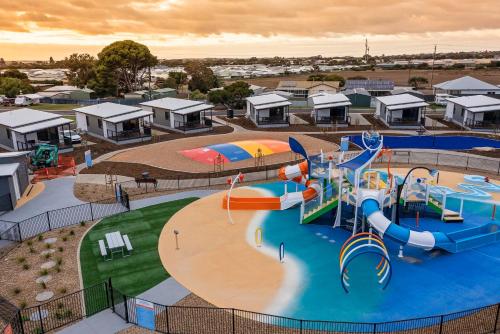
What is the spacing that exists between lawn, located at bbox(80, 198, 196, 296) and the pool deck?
2.10ft

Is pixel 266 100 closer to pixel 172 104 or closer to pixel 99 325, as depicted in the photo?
pixel 172 104

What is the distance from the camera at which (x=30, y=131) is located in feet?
142

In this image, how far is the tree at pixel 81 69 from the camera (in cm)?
10912

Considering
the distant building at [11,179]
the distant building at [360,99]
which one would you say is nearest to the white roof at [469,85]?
the distant building at [360,99]

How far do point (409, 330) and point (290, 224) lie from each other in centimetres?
1082

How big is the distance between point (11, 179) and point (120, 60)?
6670 cm

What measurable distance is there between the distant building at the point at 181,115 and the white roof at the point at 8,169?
2750cm

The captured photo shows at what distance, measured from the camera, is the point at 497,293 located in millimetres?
18516

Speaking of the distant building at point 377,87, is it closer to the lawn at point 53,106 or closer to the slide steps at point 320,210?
the lawn at point 53,106

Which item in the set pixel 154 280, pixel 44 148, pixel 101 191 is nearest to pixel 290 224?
pixel 154 280

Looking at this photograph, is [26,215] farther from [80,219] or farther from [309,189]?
[309,189]

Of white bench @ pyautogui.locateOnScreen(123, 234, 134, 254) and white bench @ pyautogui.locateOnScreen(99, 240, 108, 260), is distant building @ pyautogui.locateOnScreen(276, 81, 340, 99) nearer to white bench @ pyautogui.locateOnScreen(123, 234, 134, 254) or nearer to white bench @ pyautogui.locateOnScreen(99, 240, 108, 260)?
white bench @ pyautogui.locateOnScreen(123, 234, 134, 254)

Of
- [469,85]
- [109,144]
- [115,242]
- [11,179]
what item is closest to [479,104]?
[469,85]

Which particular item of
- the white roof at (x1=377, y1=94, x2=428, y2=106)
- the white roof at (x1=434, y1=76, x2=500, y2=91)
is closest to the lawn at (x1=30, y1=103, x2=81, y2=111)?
the white roof at (x1=377, y1=94, x2=428, y2=106)
